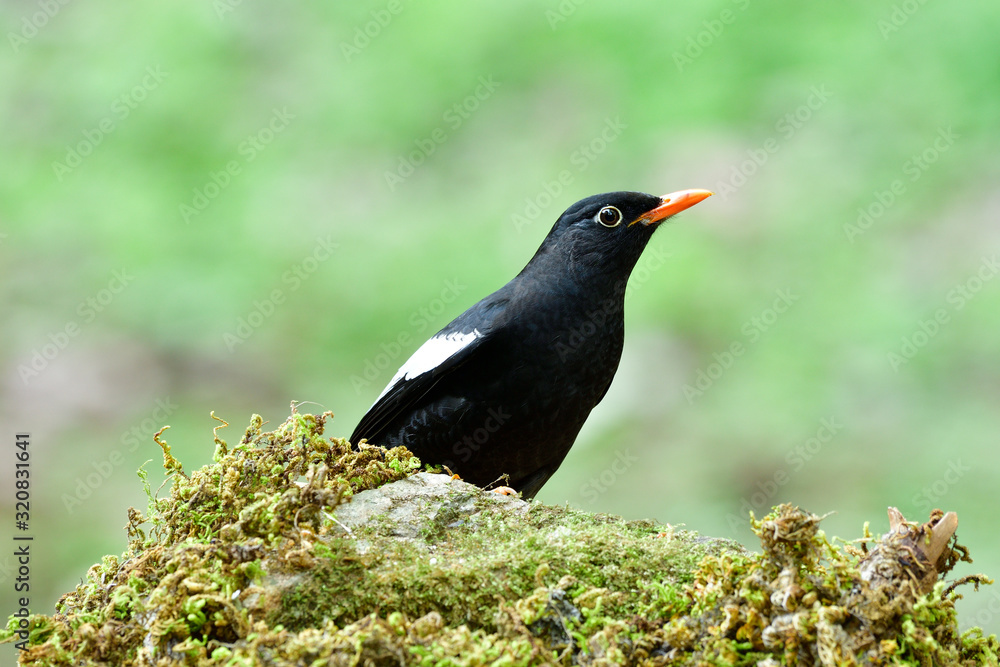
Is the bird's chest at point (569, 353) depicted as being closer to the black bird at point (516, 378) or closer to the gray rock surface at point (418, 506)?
the black bird at point (516, 378)

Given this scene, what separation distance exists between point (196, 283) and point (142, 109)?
9.15ft

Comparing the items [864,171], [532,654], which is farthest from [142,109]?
[532,654]

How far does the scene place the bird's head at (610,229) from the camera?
15.0 feet

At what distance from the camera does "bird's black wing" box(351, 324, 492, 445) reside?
4176mm

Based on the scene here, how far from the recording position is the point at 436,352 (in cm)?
435

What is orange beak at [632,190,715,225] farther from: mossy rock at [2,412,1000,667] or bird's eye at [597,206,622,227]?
mossy rock at [2,412,1000,667]

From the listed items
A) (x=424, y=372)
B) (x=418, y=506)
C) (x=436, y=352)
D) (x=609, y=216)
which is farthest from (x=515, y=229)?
(x=418, y=506)

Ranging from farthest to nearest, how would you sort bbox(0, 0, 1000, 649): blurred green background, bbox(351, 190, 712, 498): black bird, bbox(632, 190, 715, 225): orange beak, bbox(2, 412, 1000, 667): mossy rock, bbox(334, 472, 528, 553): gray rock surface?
bbox(0, 0, 1000, 649): blurred green background → bbox(632, 190, 715, 225): orange beak → bbox(351, 190, 712, 498): black bird → bbox(334, 472, 528, 553): gray rock surface → bbox(2, 412, 1000, 667): mossy rock

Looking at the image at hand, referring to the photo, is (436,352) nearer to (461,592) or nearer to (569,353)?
(569,353)

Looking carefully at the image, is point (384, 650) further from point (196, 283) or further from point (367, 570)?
point (196, 283)

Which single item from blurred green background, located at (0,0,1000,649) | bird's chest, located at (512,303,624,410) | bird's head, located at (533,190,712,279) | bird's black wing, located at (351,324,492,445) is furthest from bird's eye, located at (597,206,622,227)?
blurred green background, located at (0,0,1000,649)

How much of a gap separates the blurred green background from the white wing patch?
2577 millimetres

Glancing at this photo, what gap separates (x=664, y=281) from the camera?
8320 millimetres

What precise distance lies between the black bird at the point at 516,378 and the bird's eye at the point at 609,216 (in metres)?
0.17
